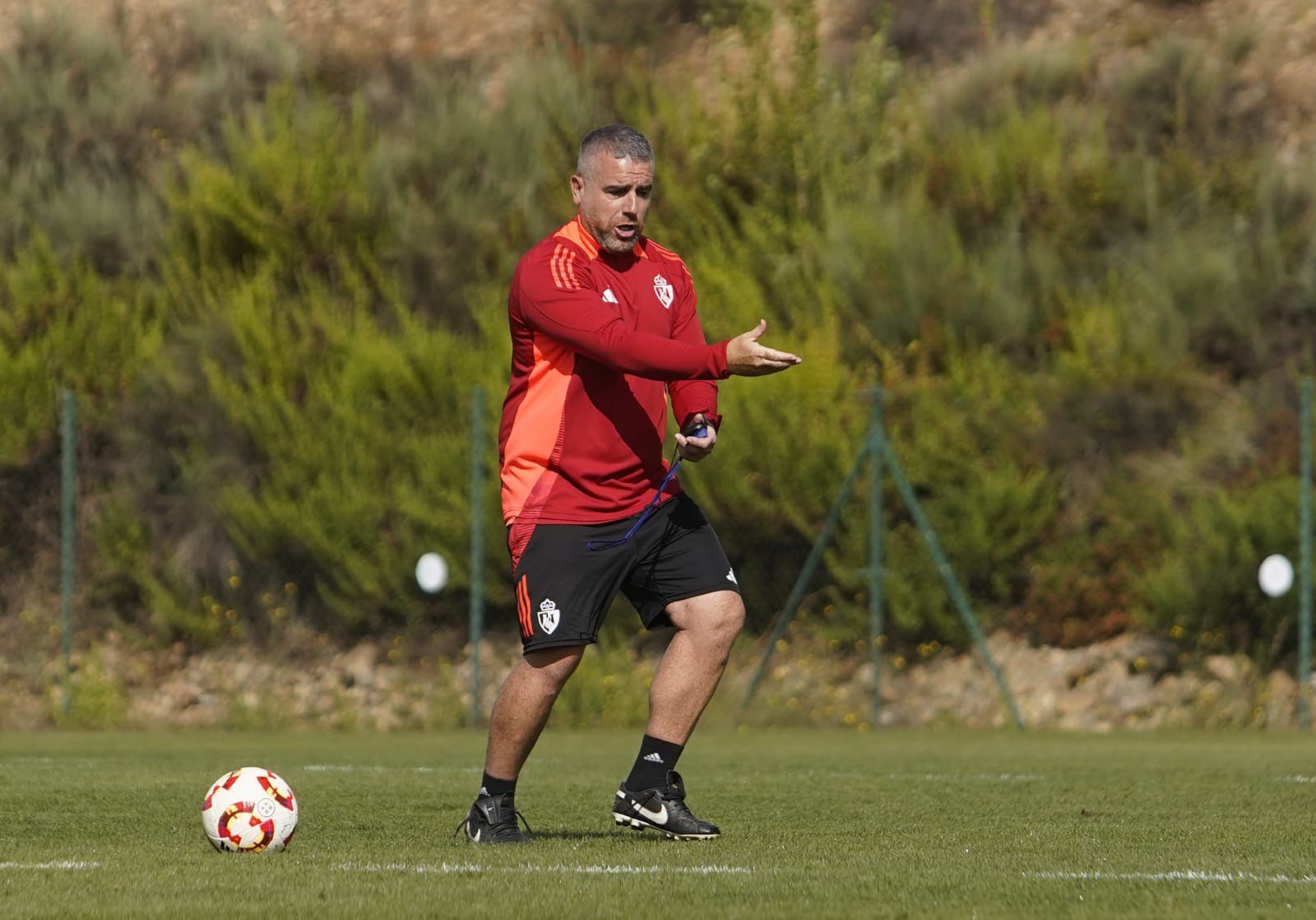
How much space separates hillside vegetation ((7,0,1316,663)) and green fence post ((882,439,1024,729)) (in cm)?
15

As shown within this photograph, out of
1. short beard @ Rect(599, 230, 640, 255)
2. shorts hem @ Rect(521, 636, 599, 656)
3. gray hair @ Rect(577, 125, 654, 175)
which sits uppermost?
gray hair @ Rect(577, 125, 654, 175)

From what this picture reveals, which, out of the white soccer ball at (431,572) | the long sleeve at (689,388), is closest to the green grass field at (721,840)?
the long sleeve at (689,388)

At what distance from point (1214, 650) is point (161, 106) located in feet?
40.5

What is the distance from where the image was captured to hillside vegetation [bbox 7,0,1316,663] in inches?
612

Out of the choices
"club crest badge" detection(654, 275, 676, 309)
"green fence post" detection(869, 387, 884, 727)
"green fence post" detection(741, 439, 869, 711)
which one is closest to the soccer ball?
"club crest badge" detection(654, 275, 676, 309)

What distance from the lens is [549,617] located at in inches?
256

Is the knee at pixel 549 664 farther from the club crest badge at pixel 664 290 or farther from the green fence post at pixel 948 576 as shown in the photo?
the green fence post at pixel 948 576

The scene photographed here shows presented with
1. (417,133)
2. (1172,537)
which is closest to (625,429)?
(1172,537)

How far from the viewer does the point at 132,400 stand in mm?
17844

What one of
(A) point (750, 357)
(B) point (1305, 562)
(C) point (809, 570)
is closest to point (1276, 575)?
(B) point (1305, 562)

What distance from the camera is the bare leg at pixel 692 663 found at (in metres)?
6.68

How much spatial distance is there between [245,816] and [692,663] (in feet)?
4.62

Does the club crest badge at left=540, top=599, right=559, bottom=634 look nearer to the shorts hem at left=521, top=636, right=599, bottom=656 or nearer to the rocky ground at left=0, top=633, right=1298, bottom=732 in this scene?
the shorts hem at left=521, top=636, right=599, bottom=656

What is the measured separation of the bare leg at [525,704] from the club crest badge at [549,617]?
0.09 m
